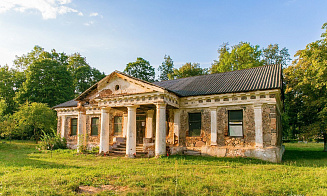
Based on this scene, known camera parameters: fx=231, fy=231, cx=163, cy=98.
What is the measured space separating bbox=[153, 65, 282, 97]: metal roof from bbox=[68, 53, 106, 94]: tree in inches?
1278

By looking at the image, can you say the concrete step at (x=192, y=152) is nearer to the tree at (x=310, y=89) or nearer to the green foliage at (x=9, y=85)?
the tree at (x=310, y=89)

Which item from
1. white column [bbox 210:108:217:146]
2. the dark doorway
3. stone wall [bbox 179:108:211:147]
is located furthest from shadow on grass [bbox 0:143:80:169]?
white column [bbox 210:108:217:146]

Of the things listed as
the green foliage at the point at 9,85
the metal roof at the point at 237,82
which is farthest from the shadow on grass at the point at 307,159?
the green foliage at the point at 9,85

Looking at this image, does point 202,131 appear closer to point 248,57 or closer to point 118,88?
point 118,88

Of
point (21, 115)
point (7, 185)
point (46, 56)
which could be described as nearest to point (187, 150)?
point (7, 185)

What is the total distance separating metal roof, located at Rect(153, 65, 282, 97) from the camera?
13766 millimetres

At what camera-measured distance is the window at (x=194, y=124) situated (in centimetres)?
1532

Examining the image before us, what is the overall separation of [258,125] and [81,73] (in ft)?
127

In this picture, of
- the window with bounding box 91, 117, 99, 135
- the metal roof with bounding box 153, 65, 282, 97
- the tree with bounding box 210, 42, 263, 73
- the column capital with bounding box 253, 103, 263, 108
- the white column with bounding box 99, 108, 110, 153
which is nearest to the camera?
the column capital with bounding box 253, 103, 263, 108

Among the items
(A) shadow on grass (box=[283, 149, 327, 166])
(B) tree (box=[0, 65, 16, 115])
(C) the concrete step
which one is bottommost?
(A) shadow on grass (box=[283, 149, 327, 166])

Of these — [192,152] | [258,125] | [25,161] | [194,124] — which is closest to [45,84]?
[25,161]

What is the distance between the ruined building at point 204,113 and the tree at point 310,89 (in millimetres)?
3777

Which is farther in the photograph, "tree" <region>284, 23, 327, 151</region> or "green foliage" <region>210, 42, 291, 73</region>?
"green foliage" <region>210, 42, 291, 73</region>

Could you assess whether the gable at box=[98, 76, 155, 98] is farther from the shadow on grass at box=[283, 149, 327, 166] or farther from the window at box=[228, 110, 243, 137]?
the shadow on grass at box=[283, 149, 327, 166]
